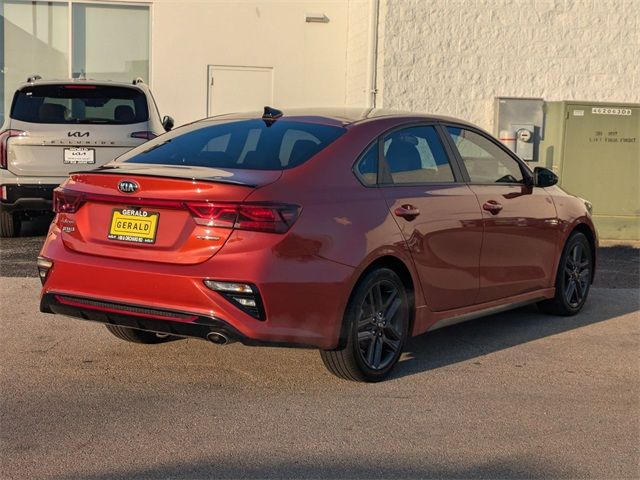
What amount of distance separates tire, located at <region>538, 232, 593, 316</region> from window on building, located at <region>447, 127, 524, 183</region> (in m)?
0.91

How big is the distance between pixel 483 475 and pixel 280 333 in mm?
1289

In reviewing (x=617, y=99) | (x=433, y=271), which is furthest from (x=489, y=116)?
(x=433, y=271)

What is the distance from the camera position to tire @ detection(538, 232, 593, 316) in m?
6.97

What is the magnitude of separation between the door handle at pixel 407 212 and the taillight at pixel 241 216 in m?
0.94

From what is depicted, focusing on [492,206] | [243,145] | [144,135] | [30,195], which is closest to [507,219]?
[492,206]

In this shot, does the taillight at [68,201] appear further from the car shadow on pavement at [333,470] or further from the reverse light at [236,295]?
the car shadow on pavement at [333,470]

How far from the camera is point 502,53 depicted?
13.3 m

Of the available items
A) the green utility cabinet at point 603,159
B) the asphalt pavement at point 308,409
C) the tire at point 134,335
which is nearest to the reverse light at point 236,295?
the asphalt pavement at point 308,409

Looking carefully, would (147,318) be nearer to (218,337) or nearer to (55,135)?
(218,337)

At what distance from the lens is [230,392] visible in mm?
4805

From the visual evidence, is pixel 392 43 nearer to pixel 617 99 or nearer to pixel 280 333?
pixel 617 99

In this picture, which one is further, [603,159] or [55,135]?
[603,159]

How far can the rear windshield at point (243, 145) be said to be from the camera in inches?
192

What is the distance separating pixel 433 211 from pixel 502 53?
8665 millimetres
